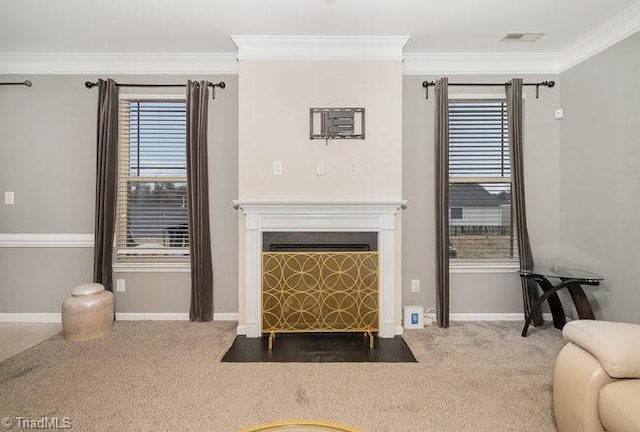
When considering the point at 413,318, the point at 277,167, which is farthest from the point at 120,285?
the point at 413,318

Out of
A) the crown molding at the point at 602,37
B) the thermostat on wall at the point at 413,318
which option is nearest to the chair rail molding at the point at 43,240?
the thermostat on wall at the point at 413,318

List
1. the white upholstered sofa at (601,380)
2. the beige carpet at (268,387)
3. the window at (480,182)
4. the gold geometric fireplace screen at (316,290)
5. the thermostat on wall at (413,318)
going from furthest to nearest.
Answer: the window at (480,182) → the thermostat on wall at (413,318) → the gold geometric fireplace screen at (316,290) → the beige carpet at (268,387) → the white upholstered sofa at (601,380)

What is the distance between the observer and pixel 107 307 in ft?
10.3

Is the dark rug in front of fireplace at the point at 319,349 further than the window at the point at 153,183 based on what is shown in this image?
No

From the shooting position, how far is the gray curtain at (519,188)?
10.8 ft

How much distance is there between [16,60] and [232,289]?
3.09m

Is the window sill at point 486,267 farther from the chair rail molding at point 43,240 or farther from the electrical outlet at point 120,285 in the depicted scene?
the chair rail molding at point 43,240

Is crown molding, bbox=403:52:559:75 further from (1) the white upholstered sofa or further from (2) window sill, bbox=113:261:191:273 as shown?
(2) window sill, bbox=113:261:191:273

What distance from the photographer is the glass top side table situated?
8.87 ft

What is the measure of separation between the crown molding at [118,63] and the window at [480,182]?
7.83 ft

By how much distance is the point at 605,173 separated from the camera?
9.59 feet

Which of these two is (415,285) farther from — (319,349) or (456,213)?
(319,349)

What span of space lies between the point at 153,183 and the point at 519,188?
3.59 meters

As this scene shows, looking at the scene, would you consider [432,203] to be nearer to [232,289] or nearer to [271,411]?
[232,289]
